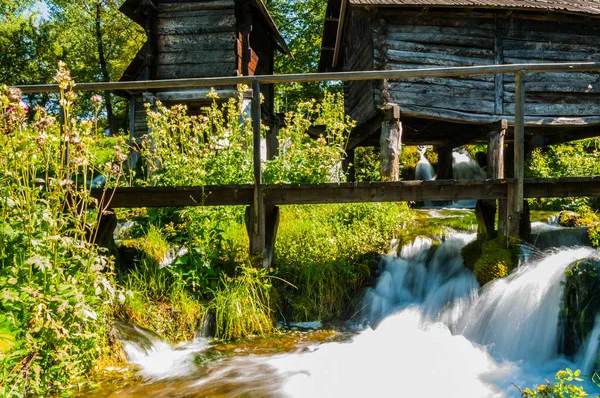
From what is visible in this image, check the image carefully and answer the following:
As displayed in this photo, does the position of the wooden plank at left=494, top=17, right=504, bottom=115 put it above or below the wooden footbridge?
above

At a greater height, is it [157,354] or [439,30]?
[439,30]

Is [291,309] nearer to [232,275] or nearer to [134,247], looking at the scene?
[232,275]

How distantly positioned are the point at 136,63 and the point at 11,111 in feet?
38.7

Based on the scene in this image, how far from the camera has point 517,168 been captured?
17.7 ft

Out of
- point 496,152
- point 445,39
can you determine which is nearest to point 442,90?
point 445,39

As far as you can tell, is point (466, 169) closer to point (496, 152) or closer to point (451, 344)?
point (496, 152)

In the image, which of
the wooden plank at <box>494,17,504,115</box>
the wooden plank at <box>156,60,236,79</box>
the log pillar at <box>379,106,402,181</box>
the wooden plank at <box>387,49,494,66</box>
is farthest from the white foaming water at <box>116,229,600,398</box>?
the wooden plank at <box>156,60,236,79</box>

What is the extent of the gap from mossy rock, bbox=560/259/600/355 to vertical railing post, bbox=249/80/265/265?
2892 millimetres

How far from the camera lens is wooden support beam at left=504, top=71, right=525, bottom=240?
208 inches

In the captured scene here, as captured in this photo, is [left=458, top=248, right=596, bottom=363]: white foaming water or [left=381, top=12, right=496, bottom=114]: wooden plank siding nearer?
A: [left=458, top=248, right=596, bottom=363]: white foaming water

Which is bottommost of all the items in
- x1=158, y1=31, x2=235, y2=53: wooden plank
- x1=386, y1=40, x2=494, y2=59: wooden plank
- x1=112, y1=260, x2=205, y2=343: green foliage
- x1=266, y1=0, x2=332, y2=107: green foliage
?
x1=112, y1=260, x2=205, y2=343: green foliage

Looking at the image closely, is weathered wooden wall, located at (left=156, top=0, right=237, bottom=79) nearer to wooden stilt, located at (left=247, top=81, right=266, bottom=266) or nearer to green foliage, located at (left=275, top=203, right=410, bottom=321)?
green foliage, located at (left=275, top=203, right=410, bottom=321)

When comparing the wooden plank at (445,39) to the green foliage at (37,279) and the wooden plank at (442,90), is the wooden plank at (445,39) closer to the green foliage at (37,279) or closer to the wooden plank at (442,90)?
the wooden plank at (442,90)

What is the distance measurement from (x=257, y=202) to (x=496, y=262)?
8.40ft
